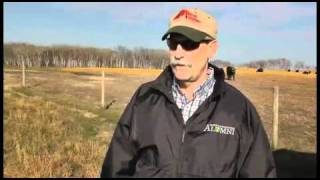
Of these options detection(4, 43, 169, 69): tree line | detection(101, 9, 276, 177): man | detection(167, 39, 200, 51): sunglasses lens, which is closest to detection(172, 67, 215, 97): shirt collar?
detection(101, 9, 276, 177): man

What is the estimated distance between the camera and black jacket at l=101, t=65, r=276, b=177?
2.96 meters

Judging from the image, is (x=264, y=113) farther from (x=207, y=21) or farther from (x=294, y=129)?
(x=207, y=21)

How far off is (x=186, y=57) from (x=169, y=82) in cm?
22

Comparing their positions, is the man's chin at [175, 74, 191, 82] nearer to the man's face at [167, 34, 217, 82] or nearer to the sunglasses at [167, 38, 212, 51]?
the man's face at [167, 34, 217, 82]

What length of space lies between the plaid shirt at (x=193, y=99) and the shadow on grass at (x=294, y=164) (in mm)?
6677

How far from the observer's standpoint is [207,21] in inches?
122

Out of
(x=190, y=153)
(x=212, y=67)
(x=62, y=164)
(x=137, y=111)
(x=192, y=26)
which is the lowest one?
(x=62, y=164)

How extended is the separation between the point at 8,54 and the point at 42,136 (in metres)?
90.4

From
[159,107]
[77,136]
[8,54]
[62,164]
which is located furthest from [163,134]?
[8,54]

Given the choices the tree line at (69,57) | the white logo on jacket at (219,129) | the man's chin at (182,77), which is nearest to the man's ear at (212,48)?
the man's chin at (182,77)

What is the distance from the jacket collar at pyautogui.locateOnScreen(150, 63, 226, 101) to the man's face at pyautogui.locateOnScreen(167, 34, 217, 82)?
0.12 m

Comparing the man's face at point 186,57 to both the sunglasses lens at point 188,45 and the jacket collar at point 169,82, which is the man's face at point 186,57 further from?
the jacket collar at point 169,82

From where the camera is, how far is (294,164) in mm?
10234

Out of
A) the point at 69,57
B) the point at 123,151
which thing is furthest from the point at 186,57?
the point at 69,57
